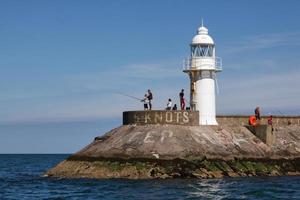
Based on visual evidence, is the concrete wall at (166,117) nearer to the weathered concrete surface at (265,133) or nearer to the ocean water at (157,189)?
the weathered concrete surface at (265,133)

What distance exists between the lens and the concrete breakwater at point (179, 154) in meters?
38.8

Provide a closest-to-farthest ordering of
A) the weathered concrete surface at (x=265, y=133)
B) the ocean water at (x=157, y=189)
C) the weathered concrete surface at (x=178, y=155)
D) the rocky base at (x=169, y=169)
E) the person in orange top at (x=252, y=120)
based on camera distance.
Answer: the ocean water at (x=157, y=189) < the rocky base at (x=169, y=169) < the weathered concrete surface at (x=178, y=155) < the weathered concrete surface at (x=265, y=133) < the person in orange top at (x=252, y=120)

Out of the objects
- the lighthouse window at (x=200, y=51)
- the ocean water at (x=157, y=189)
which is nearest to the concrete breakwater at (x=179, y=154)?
the ocean water at (x=157, y=189)

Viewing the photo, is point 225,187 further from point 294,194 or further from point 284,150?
point 284,150

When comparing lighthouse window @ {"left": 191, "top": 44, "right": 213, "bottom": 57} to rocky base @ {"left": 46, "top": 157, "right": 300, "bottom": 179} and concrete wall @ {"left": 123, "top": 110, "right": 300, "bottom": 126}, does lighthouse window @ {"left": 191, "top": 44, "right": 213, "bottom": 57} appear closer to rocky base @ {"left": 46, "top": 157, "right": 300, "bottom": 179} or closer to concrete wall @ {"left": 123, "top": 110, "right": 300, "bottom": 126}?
concrete wall @ {"left": 123, "top": 110, "right": 300, "bottom": 126}

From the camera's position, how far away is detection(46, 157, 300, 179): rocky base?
38375 mm

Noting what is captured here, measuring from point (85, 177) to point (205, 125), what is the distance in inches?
377

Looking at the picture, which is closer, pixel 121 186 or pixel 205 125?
pixel 121 186

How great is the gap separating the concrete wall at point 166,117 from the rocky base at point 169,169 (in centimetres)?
462

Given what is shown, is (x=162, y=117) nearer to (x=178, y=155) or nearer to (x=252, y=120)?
(x=178, y=155)

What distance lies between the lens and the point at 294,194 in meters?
31.9

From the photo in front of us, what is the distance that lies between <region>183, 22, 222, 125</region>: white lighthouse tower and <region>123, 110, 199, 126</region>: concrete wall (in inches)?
119

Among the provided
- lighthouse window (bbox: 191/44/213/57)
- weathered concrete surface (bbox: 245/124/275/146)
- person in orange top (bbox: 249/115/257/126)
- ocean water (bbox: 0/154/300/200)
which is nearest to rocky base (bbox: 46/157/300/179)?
ocean water (bbox: 0/154/300/200)

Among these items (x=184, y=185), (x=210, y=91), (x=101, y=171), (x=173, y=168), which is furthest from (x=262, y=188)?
(x=210, y=91)
